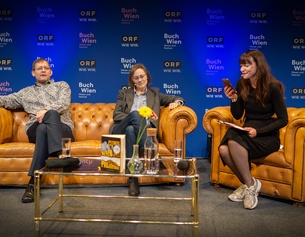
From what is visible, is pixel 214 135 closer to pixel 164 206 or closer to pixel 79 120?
pixel 164 206

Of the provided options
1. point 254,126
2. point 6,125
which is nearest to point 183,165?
point 254,126

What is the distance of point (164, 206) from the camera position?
9.95 feet

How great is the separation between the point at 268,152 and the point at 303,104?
2.26 m

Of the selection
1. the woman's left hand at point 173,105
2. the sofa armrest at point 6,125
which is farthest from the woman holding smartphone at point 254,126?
the sofa armrest at point 6,125

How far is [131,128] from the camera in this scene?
3512mm

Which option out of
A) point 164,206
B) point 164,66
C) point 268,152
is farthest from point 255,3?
point 164,206

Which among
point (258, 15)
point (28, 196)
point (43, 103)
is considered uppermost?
point (258, 15)

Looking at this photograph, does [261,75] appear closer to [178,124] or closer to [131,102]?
[178,124]

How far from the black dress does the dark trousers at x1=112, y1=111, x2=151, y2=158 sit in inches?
29.4

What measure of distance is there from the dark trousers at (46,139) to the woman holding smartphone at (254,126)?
4.54ft

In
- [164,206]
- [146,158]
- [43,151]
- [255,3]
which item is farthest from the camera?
[255,3]

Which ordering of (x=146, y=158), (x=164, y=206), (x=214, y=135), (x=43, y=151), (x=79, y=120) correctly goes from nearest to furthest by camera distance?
1. (x=146, y=158)
2. (x=164, y=206)
3. (x=43, y=151)
4. (x=214, y=135)
5. (x=79, y=120)

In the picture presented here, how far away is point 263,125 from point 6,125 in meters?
2.37

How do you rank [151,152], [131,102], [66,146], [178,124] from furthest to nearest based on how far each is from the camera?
[131,102] → [178,124] → [66,146] → [151,152]
